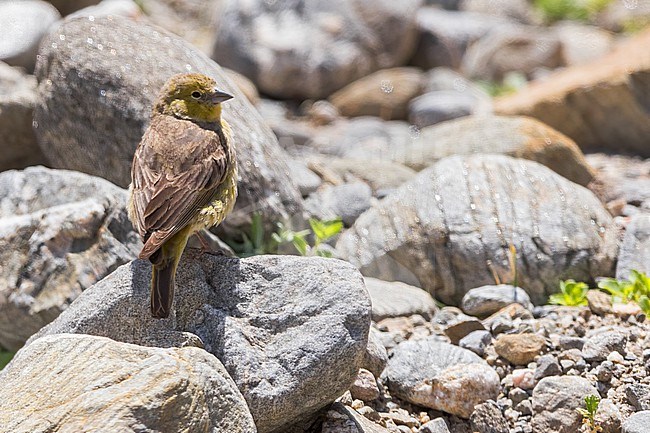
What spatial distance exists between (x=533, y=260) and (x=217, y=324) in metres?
2.64

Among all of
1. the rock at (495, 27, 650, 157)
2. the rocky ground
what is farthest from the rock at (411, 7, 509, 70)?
the rock at (495, 27, 650, 157)

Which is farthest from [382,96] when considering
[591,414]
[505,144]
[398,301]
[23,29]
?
[591,414]

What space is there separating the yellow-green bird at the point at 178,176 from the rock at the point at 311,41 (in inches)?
329

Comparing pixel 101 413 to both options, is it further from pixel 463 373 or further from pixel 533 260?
pixel 533 260

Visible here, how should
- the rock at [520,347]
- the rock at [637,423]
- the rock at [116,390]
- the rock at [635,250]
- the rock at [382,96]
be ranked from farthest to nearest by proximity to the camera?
the rock at [382,96] < the rock at [635,250] < the rock at [520,347] < the rock at [637,423] < the rock at [116,390]

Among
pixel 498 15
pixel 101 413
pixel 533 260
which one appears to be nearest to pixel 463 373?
pixel 533 260

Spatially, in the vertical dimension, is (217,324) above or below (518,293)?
above

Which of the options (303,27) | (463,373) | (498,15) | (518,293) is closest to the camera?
(463,373)

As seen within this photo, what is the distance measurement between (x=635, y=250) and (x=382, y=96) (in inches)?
270

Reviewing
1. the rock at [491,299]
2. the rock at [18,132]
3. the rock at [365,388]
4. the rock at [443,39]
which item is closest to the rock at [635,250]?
the rock at [491,299]

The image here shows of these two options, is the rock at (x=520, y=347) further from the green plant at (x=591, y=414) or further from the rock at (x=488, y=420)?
the green plant at (x=591, y=414)

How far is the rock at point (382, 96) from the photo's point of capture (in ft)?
42.1

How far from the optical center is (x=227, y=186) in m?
5.15

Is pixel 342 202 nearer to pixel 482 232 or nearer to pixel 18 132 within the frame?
pixel 482 232
